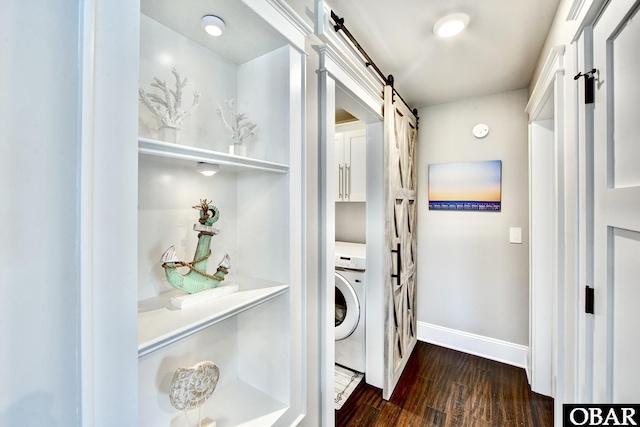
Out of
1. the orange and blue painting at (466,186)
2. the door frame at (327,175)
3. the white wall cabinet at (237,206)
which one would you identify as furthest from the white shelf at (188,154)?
the orange and blue painting at (466,186)

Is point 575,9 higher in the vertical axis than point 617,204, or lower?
higher

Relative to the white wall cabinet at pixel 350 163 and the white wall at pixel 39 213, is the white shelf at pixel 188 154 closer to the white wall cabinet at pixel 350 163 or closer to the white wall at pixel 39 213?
the white wall at pixel 39 213

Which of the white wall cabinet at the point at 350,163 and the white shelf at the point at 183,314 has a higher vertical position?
the white wall cabinet at the point at 350,163

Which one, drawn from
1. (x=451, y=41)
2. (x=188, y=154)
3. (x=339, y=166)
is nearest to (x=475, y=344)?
(x=339, y=166)

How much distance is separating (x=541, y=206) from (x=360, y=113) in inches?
62.2

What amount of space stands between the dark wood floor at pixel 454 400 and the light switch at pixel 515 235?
3.73ft

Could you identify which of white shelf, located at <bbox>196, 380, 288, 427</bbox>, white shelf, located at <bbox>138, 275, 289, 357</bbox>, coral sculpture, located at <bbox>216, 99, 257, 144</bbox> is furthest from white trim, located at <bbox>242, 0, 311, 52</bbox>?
white shelf, located at <bbox>196, 380, 288, 427</bbox>

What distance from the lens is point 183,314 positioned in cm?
73

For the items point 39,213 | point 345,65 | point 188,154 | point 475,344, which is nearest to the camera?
point 39,213

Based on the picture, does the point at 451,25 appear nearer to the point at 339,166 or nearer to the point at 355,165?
the point at 355,165

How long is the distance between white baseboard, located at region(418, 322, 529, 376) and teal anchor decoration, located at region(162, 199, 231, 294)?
2625 millimetres

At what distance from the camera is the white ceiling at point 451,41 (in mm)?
1376

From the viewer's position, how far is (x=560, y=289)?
137 centimetres

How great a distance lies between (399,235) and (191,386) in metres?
1.79
